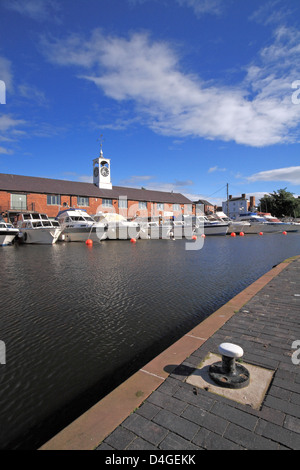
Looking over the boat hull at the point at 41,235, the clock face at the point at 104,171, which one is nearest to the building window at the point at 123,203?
the clock face at the point at 104,171

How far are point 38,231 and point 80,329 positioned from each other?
2029 centimetres

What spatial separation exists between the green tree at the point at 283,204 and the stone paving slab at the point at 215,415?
7603cm

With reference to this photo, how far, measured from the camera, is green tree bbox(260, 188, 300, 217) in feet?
227

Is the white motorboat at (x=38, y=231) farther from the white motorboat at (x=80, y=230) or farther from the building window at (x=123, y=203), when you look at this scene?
the building window at (x=123, y=203)

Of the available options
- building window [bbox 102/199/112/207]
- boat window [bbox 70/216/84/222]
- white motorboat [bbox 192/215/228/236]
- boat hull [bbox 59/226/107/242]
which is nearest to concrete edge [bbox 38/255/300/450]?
boat hull [bbox 59/226/107/242]

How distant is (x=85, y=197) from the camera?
43.1 meters

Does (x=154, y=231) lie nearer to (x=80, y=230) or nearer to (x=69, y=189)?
(x=80, y=230)

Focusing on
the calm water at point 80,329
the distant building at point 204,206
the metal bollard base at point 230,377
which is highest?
the distant building at point 204,206

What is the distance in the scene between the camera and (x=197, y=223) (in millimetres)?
32750

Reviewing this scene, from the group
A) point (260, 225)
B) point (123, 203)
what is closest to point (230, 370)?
point (260, 225)

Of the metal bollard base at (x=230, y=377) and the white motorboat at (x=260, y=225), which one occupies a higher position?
the white motorboat at (x=260, y=225)

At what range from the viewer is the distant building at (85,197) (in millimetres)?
36562

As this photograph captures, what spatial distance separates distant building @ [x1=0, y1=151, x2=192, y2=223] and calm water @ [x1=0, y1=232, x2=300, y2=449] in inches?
1209
